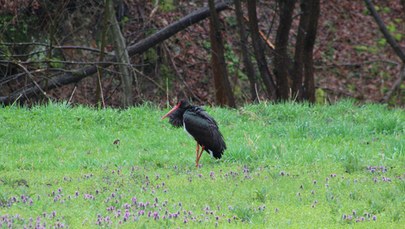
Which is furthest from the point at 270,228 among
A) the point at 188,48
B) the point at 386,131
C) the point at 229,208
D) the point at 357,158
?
the point at 188,48

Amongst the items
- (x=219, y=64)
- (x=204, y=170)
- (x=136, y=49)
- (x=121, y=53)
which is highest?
(x=204, y=170)

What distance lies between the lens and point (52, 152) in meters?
10.5

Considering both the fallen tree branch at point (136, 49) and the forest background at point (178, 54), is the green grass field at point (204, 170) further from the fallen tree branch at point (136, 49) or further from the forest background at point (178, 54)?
the fallen tree branch at point (136, 49)

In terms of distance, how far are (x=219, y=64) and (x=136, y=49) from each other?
7.21 feet

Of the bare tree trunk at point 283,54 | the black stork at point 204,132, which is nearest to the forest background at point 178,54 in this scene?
the bare tree trunk at point 283,54

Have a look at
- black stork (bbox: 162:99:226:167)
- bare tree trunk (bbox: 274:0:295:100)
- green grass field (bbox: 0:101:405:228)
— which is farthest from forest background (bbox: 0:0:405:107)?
black stork (bbox: 162:99:226:167)

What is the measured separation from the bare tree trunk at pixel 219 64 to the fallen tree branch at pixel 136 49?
0.94 metres

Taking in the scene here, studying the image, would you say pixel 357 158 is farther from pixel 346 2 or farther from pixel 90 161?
pixel 346 2

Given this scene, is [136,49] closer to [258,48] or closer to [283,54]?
[258,48]

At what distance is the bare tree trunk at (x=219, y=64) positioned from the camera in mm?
16406

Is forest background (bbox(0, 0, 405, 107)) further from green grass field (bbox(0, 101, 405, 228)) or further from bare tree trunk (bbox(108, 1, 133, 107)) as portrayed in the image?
green grass field (bbox(0, 101, 405, 228))

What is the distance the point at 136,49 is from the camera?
18.1m

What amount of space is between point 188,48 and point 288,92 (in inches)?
243

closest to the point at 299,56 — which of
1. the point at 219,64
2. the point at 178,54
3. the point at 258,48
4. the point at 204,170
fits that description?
the point at 258,48
